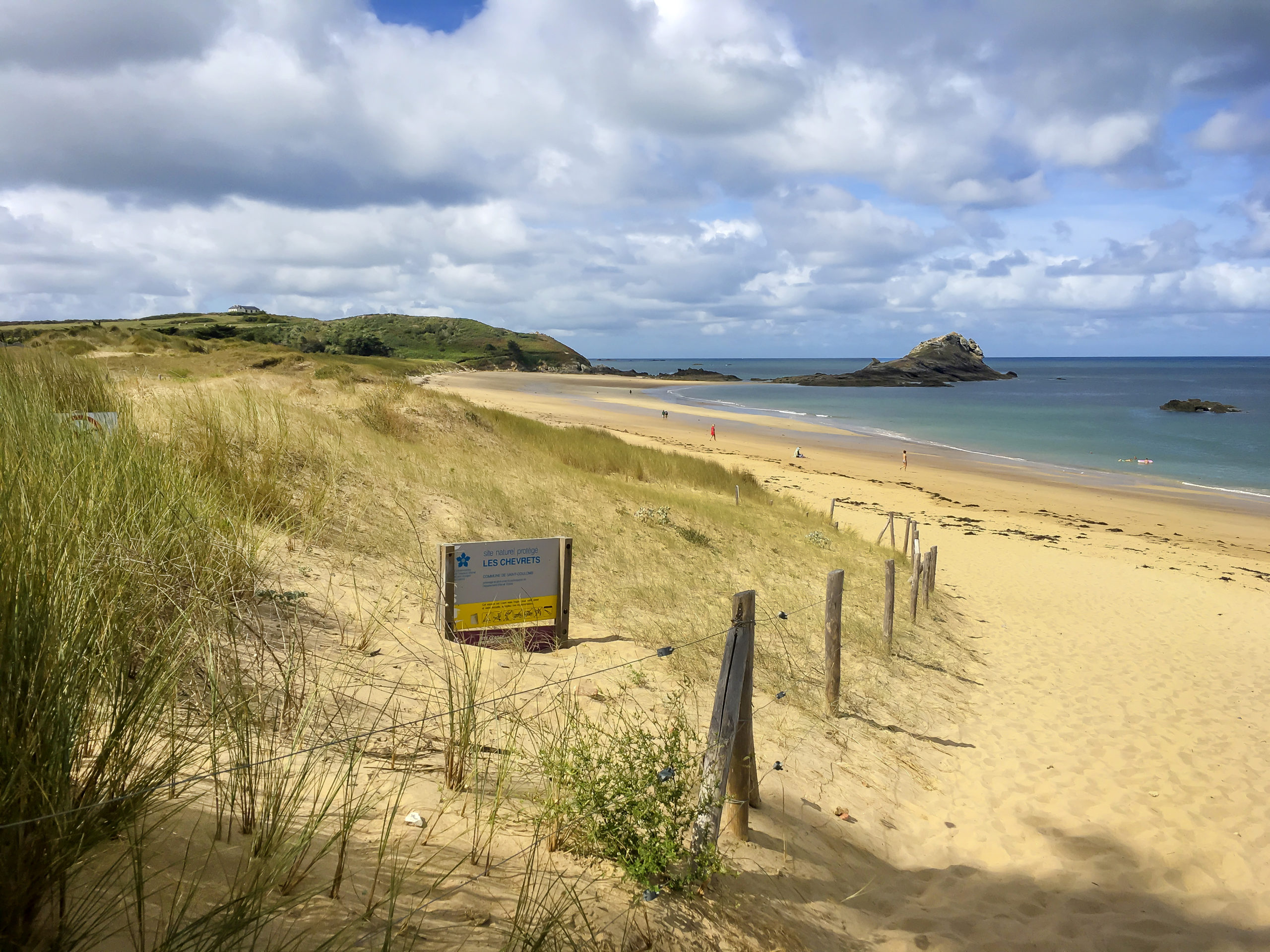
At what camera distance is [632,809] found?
3.83 metres

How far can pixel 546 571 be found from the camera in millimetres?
7285

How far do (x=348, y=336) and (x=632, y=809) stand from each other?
104m

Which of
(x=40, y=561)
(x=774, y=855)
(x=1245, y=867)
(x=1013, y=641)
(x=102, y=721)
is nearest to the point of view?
(x=102, y=721)

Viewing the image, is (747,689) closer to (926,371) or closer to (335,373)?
(335,373)

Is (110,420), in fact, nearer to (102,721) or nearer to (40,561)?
(40,561)

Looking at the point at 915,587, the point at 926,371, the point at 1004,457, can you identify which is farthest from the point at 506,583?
the point at 926,371

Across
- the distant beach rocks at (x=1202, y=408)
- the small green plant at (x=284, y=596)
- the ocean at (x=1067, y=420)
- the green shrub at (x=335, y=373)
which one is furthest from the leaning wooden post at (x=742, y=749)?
the distant beach rocks at (x=1202, y=408)

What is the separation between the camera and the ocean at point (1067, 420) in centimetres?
3938

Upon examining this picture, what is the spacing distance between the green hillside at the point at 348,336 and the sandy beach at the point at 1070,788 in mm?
29018

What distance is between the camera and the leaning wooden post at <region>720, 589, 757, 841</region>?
467cm

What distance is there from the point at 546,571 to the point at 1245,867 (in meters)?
6.64

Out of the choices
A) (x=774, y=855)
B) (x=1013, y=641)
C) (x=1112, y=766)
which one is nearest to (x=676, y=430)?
(x=1013, y=641)

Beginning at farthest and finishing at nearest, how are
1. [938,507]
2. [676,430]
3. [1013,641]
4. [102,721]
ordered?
[676,430] → [938,507] → [1013,641] → [102,721]

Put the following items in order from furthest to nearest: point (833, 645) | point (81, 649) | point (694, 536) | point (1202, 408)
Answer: point (1202, 408) < point (694, 536) < point (833, 645) < point (81, 649)
